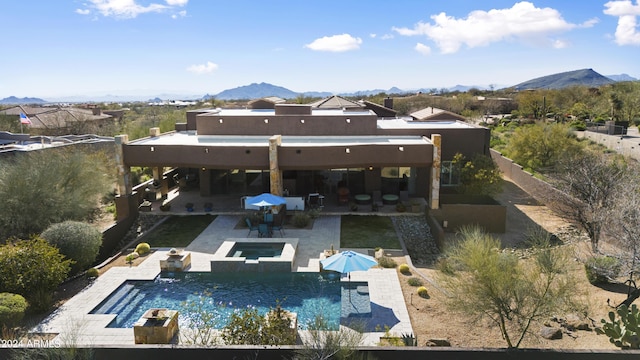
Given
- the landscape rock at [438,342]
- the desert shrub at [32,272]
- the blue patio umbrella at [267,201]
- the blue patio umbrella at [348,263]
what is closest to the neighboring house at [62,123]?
the blue patio umbrella at [267,201]

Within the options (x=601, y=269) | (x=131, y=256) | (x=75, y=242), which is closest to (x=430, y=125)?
(x=601, y=269)

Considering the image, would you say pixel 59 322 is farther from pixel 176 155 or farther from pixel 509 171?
pixel 509 171

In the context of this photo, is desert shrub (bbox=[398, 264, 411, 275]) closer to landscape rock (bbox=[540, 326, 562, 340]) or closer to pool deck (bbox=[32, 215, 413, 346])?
pool deck (bbox=[32, 215, 413, 346])

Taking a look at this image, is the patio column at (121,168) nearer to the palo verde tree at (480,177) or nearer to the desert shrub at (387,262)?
the desert shrub at (387,262)

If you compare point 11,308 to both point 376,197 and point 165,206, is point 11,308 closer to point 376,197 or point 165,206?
point 165,206

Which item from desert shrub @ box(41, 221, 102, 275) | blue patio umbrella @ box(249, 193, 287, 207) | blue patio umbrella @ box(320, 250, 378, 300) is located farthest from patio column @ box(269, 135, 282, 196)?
desert shrub @ box(41, 221, 102, 275)

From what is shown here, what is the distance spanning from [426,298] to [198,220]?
44.0ft

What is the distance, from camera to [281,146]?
71.6 ft

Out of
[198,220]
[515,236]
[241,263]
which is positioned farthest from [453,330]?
[198,220]

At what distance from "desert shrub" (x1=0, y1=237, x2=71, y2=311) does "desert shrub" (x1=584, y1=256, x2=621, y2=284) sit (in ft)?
57.9

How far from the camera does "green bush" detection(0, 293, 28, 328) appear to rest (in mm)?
12047

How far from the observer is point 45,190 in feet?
62.0

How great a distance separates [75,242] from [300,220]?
33.1 ft

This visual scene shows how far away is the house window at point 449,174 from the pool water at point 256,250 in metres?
12.6
